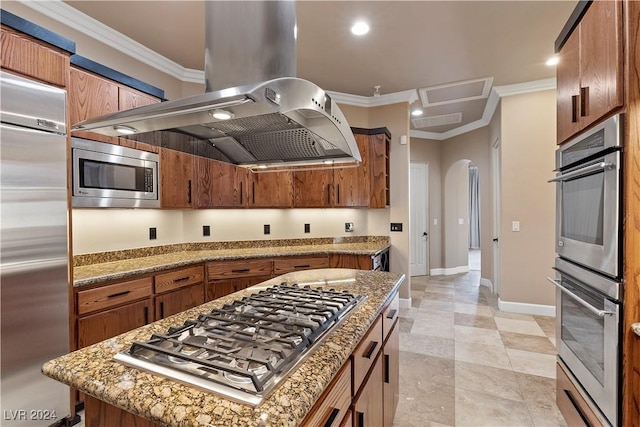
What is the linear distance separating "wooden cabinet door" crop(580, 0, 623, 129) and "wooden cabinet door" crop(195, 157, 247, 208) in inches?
118

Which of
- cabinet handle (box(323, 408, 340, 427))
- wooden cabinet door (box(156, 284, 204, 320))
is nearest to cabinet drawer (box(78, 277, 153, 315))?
wooden cabinet door (box(156, 284, 204, 320))

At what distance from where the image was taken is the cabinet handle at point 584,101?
1.65m

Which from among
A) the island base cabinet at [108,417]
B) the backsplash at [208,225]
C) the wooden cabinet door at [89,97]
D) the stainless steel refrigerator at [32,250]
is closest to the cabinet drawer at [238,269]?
the backsplash at [208,225]

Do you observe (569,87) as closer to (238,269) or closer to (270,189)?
(270,189)

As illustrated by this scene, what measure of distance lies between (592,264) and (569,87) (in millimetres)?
1079

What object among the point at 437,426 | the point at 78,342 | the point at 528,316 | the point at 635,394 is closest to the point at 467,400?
the point at 437,426

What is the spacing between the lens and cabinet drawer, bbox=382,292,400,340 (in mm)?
1646

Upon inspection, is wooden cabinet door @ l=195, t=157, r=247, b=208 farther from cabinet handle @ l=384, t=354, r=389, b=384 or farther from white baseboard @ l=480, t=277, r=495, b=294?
white baseboard @ l=480, t=277, r=495, b=294

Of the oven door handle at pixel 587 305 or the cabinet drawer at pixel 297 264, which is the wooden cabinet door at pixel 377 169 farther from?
the oven door handle at pixel 587 305

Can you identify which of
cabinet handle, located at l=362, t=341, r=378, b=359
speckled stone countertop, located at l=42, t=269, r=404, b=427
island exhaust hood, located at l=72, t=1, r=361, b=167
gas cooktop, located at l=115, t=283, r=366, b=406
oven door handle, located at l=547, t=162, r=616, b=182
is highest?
island exhaust hood, located at l=72, t=1, r=361, b=167

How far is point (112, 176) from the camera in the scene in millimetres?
2484

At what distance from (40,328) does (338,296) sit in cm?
172

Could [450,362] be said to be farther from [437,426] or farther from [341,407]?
[341,407]

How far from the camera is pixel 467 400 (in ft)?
7.42
